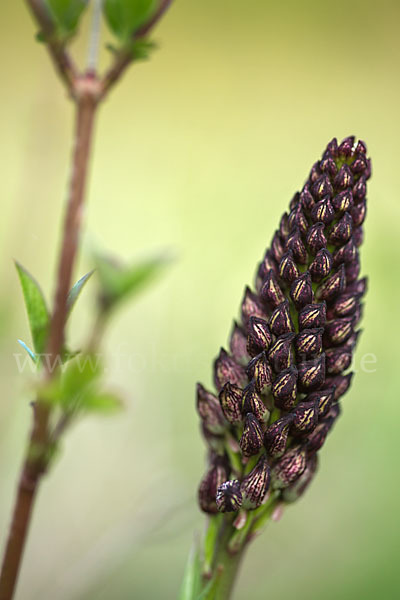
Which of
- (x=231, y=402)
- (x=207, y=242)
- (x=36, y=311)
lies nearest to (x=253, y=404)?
(x=231, y=402)

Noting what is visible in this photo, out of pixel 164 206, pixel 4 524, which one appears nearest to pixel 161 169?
pixel 164 206

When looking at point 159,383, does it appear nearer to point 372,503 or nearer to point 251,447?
point 372,503

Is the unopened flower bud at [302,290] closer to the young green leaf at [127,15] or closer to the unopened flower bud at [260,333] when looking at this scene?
the unopened flower bud at [260,333]

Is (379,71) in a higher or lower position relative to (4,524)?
higher

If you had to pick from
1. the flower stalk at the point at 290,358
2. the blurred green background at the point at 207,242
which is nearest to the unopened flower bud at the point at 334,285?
the flower stalk at the point at 290,358

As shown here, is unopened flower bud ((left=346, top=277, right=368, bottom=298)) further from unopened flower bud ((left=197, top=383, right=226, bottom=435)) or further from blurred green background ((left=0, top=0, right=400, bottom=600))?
blurred green background ((left=0, top=0, right=400, bottom=600))

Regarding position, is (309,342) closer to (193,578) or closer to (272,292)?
(272,292)
